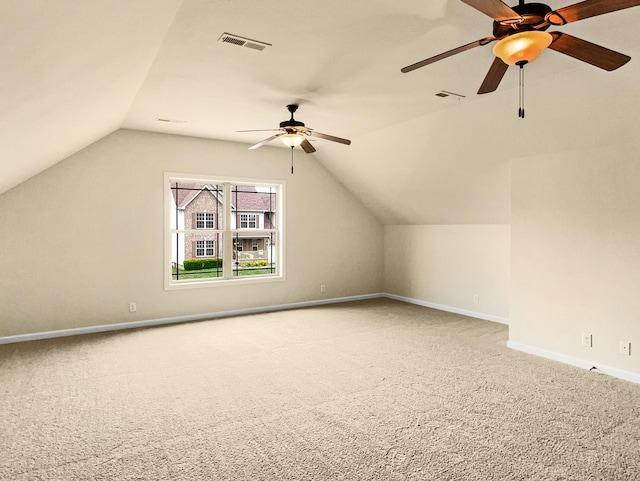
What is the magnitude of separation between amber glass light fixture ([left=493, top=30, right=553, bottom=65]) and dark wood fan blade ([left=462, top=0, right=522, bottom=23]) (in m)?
0.12

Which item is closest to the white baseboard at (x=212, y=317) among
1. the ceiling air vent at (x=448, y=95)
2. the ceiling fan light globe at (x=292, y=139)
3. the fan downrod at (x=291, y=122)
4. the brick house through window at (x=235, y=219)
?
the brick house through window at (x=235, y=219)

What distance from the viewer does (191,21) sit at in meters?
2.67

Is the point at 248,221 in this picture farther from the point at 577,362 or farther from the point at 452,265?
the point at 577,362

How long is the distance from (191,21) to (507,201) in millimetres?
4346

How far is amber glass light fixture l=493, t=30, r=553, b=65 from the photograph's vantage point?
6.88ft

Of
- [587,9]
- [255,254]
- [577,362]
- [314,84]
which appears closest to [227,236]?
[255,254]

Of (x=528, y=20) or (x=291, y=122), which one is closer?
(x=528, y=20)

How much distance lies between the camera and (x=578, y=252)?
4121 millimetres

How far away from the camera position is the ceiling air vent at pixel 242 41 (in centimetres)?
289

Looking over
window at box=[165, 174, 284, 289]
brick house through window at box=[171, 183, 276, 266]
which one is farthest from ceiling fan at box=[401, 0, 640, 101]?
brick house through window at box=[171, 183, 276, 266]

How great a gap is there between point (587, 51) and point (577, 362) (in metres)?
3.18

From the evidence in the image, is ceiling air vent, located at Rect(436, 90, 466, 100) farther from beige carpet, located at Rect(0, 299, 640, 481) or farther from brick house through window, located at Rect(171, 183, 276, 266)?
brick house through window, located at Rect(171, 183, 276, 266)

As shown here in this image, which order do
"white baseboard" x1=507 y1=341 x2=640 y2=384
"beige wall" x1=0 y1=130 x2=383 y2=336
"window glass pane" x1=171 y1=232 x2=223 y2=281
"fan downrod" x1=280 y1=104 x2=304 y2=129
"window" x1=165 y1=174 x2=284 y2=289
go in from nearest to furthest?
"white baseboard" x1=507 y1=341 x2=640 y2=384, "fan downrod" x1=280 y1=104 x2=304 y2=129, "beige wall" x1=0 y1=130 x2=383 y2=336, "window" x1=165 y1=174 x2=284 y2=289, "window glass pane" x1=171 y1=232 x2=223 y2=281

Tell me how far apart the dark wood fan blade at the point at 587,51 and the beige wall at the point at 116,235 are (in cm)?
492
